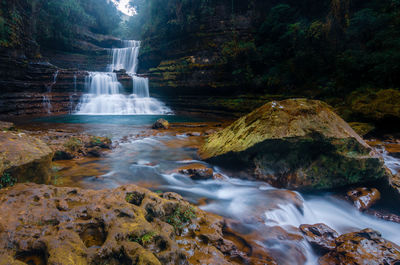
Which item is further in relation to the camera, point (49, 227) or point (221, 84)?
point (221, 84)

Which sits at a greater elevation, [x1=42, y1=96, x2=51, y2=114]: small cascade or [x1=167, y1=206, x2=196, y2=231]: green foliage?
[x1=42, y1=96, x2=51, y2=114]: small cascade

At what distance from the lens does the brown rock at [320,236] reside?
2.38m

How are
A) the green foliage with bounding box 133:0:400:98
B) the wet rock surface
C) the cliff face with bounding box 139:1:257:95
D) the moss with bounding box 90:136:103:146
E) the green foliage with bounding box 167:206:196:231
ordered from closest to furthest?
the green foliage with bounding box 167:206:196:231 → the wet rock surface → the moss with bounding box 90:136:103:146 → the green foliage with bounding box 133:0:400:98 → the cliff face with bounding box 139:1:257:95

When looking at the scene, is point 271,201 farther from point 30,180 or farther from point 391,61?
point 391,61

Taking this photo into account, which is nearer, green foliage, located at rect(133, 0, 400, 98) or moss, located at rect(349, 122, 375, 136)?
moss, located at rect(349, 122, 375, 136)

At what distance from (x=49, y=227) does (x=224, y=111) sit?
14622mm

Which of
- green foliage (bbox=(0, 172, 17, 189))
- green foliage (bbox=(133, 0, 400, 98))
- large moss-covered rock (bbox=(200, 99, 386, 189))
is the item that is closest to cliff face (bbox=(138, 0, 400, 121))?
green foliage (bbox=(133, 0, 400, 98))

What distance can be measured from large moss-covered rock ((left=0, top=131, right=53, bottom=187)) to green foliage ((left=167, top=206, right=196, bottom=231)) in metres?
1.82

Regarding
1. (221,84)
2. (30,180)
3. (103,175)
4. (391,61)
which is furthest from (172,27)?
(30,180)

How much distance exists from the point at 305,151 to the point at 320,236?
1.81 metres

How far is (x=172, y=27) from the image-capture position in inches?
793

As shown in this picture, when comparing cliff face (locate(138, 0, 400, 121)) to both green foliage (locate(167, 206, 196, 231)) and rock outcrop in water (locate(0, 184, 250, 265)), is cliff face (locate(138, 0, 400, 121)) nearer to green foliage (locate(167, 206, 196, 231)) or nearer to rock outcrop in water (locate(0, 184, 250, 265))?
green foliage (locate(167, 206, 196, 231))

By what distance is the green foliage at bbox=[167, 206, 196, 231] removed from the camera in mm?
2219

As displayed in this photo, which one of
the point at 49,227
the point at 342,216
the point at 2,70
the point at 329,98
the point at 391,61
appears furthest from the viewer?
the point at 2,70
